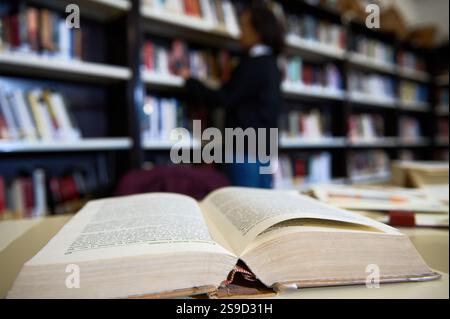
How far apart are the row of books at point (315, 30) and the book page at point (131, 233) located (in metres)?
1.88

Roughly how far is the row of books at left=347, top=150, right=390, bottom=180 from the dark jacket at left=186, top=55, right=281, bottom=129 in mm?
1305

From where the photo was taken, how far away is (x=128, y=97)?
4.46ft

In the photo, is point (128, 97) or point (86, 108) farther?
point (86, 108)

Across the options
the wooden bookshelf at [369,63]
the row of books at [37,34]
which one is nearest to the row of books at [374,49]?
the wooden bookshelf at [369,63]

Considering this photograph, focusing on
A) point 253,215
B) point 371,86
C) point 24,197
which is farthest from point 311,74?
point 253,215

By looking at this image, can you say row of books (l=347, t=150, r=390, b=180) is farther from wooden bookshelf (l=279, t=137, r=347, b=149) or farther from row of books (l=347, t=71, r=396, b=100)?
row of books (l=347, t=71, r=396, b=100)

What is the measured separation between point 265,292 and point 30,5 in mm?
1548

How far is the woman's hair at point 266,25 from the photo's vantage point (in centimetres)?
139

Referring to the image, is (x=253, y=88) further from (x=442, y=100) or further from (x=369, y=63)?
(x=442, y=100)

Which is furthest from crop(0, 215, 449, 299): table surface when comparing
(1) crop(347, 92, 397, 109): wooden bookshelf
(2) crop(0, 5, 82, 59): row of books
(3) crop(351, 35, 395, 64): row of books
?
(3) crop(351, 35, 395, 64): row of books

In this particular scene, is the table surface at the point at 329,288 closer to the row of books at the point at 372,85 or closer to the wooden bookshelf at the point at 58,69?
the wooden bookshelf at the point at 58,69

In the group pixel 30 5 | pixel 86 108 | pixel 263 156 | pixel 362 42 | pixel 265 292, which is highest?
pixel 362 42

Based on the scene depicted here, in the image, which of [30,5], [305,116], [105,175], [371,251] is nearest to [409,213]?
[371,251]

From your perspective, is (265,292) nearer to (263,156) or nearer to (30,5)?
(263,156)
